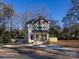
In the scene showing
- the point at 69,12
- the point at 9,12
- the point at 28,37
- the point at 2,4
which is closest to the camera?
the point at 2,4

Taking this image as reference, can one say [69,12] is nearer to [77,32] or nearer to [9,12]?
[77,32]

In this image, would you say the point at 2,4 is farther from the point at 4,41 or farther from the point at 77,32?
the point at 77,32

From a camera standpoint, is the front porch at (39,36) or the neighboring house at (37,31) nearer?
the front porch at (39,36)

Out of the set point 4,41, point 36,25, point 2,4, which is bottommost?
point 4,41

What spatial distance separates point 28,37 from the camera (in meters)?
67.0

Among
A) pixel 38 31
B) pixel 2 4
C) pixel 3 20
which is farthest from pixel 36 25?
pixel 2 4

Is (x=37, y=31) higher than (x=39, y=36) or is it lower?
higher

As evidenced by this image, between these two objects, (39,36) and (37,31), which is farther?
(39,36)

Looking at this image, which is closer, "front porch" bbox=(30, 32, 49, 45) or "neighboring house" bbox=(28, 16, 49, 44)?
"front porch" bbox=(30, 32, 49, 45)

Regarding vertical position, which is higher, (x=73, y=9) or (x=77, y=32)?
(x=73, y=9)

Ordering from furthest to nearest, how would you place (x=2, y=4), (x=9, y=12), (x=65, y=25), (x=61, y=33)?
(x=65, y=25), (x=61, y=33), (x=9, y=12), (x=2, y=4)

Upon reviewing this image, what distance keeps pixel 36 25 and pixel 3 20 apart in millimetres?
9097

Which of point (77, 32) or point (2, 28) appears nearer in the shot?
point (2, 28)

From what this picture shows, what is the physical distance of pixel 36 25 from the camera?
6838cm
